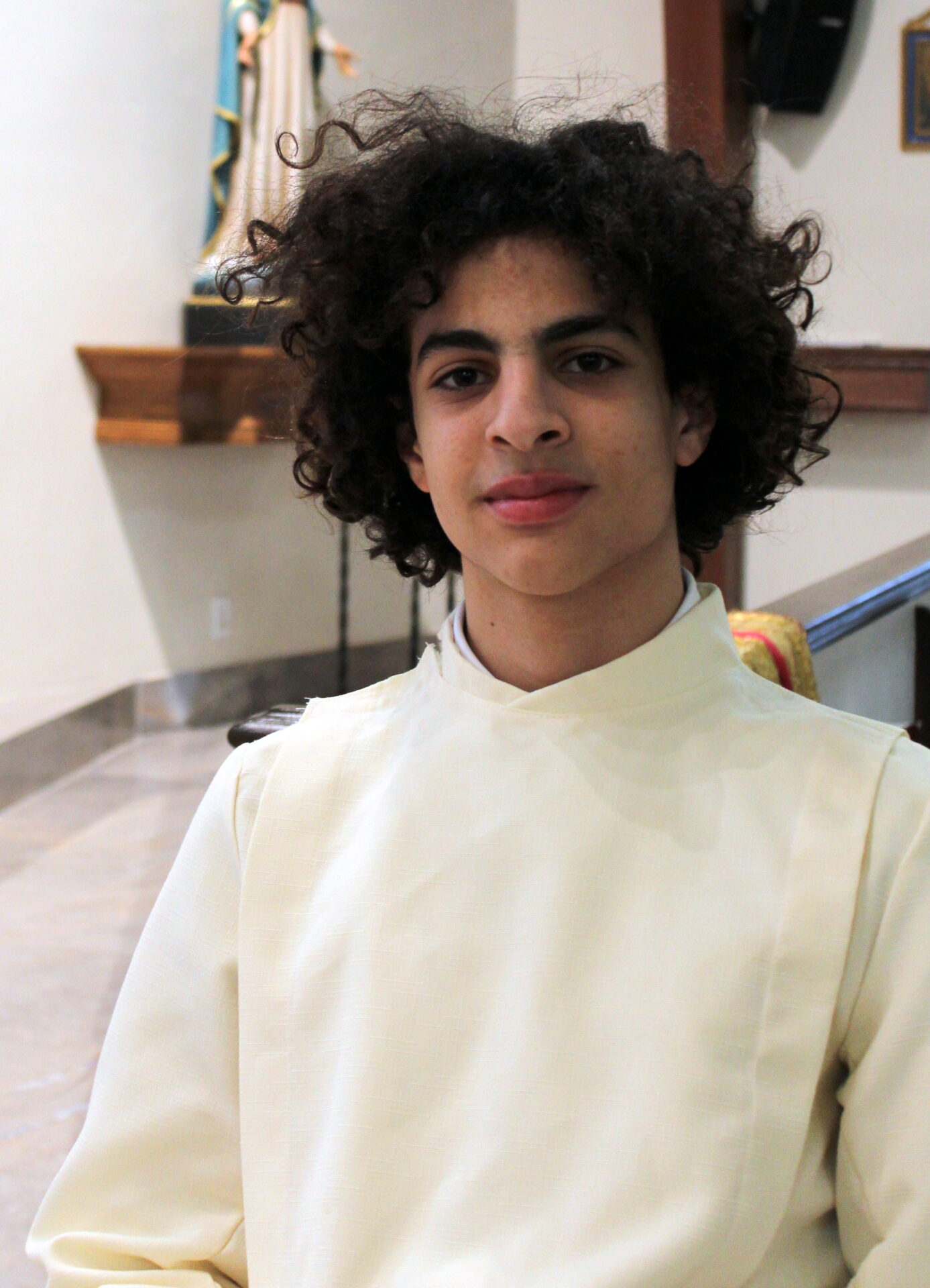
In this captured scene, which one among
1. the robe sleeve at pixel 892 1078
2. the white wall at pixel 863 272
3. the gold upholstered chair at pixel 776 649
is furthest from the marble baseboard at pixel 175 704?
the robe sleeve at pixel 892 1078

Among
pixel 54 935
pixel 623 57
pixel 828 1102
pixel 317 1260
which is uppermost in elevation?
pixel 623 57

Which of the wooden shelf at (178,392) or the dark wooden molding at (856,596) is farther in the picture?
the wooden shelf at (178,392)

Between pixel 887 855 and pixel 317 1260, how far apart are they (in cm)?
44

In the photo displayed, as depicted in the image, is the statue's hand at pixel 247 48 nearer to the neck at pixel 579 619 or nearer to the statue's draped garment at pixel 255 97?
the statue's draped garment at pixel 255 97

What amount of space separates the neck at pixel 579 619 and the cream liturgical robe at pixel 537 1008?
27 mm

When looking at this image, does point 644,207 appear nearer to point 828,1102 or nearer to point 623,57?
point 828,1102

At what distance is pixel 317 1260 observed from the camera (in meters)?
0.93

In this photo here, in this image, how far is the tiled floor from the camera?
244cm

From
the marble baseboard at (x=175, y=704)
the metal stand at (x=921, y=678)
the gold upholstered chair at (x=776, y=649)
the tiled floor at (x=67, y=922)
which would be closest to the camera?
the gold upholstered chair at (x=776, y=649)

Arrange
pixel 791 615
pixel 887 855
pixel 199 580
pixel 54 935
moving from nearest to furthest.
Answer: pixel 887 855
pixel 791 615
pixel 54 935
pixel 199 580

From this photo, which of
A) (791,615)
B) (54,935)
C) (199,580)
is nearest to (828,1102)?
(791,615)

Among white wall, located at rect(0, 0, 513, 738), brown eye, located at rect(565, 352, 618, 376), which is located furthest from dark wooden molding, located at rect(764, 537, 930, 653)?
white wall, located at rect(0, 0, 513, 738)

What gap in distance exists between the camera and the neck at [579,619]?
0.99 meters

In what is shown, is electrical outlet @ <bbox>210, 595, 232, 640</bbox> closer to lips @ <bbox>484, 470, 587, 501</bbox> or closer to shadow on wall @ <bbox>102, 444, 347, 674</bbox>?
shadow on wall @ <bbox>102, 444, 347, 674</bbox>
